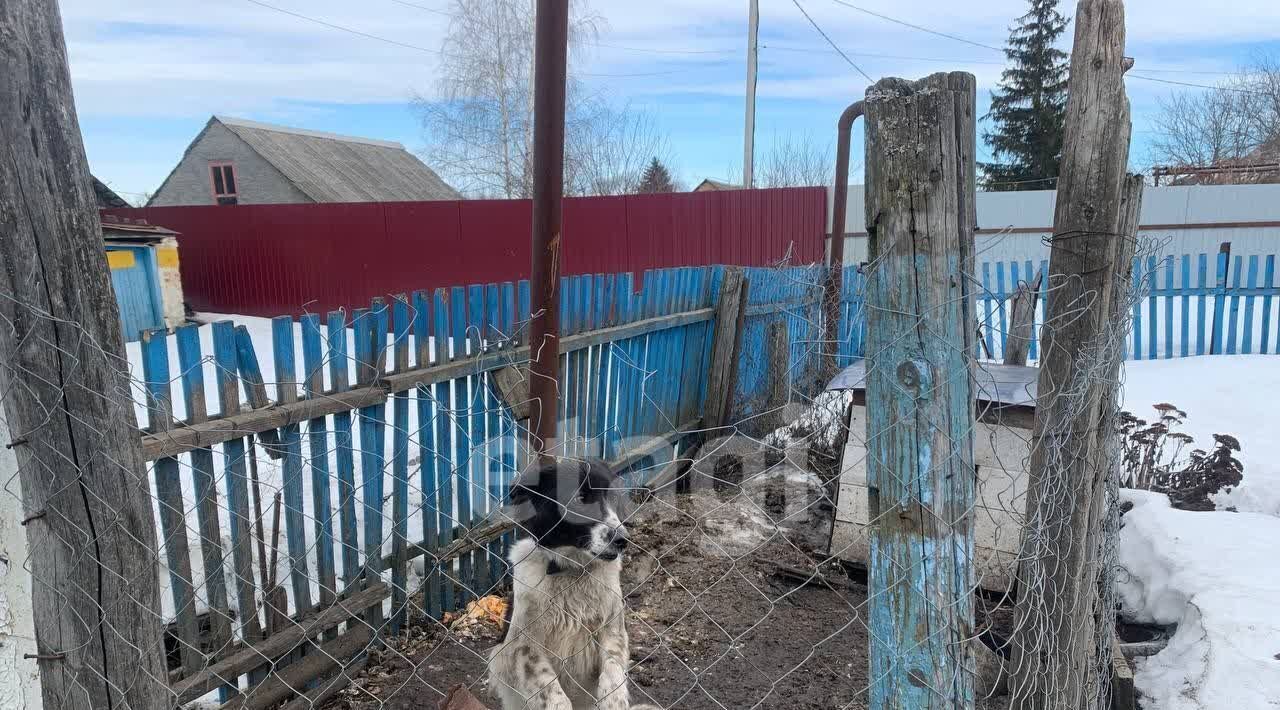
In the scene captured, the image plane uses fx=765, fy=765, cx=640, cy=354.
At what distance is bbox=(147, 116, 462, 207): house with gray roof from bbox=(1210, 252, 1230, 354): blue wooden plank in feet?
77.2

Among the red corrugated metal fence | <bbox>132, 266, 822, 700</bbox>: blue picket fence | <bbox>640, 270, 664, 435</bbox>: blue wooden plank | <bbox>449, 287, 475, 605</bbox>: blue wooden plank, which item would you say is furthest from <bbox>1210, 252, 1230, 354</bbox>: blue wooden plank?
<bbox>449, 287, 475, 605</bbox>: blue wooden plank

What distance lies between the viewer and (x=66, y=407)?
175 centimetres

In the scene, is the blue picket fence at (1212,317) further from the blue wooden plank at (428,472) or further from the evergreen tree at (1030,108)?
the evergreen tree at (1030,108)

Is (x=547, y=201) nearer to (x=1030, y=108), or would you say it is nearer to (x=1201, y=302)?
(x=1201, y=302)

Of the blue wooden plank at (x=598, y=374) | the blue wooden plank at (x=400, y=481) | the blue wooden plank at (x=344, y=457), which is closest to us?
the blue wooden plank at (x=344, y=457)

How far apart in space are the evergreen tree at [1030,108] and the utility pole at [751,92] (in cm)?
1648

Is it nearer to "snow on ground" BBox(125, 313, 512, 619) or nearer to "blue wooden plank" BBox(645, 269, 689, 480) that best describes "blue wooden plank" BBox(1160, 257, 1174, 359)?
"blue wooden plank" BBox(645, 269, 689, 480)

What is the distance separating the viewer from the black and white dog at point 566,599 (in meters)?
2.71

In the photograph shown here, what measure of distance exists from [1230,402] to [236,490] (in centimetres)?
876

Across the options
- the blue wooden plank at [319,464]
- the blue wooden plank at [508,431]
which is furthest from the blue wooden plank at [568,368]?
the blue wooden plank at [319,464]

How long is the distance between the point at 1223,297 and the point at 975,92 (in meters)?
11.1

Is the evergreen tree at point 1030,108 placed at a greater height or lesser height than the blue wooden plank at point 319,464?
greater

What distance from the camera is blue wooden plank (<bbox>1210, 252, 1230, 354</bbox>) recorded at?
9.96m

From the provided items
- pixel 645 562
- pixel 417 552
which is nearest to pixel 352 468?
pixel 417 552
